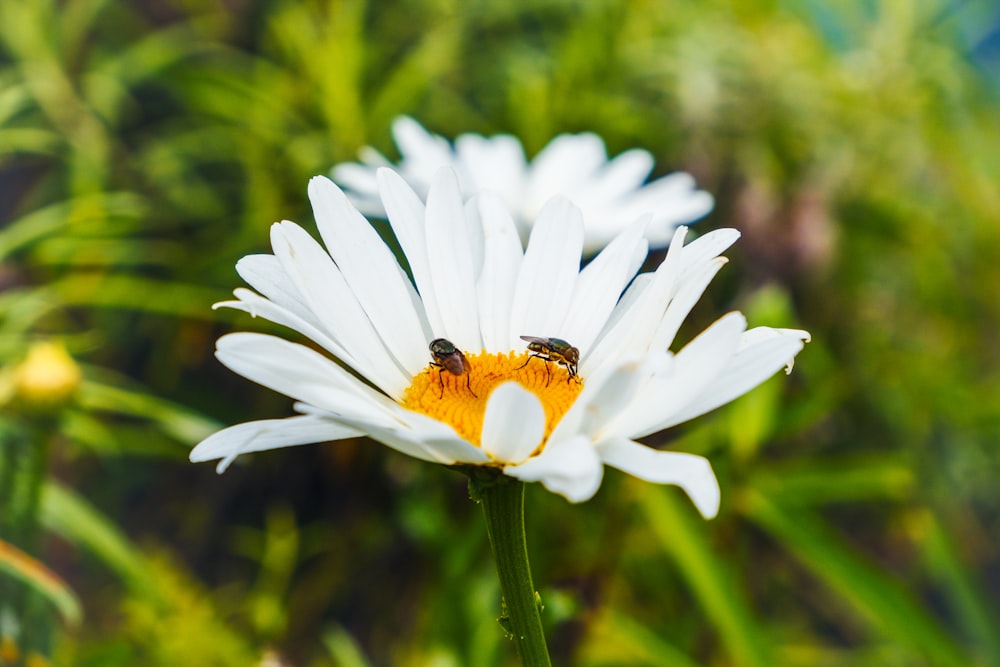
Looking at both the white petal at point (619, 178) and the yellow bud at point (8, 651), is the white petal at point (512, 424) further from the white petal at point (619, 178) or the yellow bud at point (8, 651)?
the white petal at point (619, 178)

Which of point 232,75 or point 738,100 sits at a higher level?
point 232,75

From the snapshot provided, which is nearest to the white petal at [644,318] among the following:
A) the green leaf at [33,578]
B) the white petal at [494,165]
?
the green leaf at [33,578]

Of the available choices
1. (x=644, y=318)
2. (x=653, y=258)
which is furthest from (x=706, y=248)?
(x=653, y=258)

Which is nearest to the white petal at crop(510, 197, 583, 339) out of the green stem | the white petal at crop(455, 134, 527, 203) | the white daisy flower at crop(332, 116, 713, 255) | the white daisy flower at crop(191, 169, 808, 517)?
the white daisy flower at crop(191, 169, 808, 517)

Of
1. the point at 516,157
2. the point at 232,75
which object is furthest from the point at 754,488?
the point at 232,75

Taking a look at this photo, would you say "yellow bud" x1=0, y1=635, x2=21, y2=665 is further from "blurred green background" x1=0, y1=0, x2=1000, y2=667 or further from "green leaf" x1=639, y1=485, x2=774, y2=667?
"green leaf" x1=639, y1=485, x2=774, y2=667

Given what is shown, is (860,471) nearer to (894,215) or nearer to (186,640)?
(894,215)
